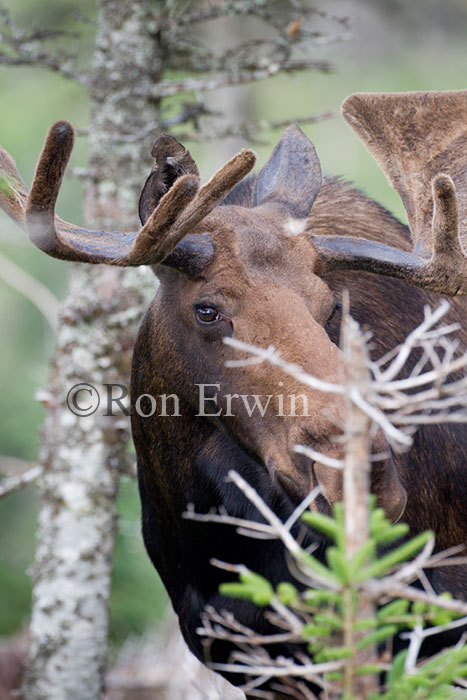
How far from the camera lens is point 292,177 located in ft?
15.3

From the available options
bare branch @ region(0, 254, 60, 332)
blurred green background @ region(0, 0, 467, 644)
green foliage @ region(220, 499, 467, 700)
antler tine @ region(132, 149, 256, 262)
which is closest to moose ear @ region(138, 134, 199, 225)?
antler tine @ region(132, 149, 256, 262)

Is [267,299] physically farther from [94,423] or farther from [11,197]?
[94,423]

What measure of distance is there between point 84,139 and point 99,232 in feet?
35.0

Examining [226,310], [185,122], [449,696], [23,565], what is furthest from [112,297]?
[23,565]

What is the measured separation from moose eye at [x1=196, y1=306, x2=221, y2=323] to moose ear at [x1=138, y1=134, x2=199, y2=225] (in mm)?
448

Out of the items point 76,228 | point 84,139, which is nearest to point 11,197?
point 76,228

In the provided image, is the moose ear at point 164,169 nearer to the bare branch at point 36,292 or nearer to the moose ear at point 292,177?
the moose ear at point 292,177

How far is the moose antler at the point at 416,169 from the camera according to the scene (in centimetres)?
425

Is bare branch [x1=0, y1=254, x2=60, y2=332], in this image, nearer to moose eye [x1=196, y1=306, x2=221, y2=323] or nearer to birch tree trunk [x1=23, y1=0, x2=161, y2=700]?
birch tree trunk [x1=23, y1=0, x2=161, y2=700]

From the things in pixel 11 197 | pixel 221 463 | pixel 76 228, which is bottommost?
pixel 221 463

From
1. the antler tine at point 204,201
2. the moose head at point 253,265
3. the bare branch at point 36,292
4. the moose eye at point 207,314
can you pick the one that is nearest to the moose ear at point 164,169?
the moose head at point 253,265

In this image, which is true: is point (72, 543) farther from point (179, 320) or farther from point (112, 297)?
point (179, 320)

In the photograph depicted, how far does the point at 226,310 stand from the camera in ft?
12.9

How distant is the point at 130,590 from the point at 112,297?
3570 mm
